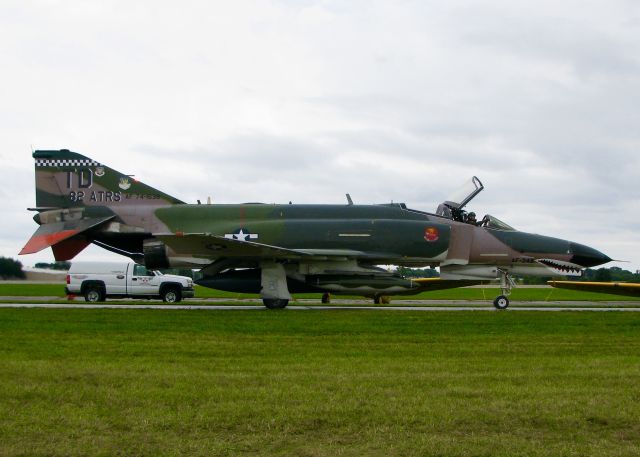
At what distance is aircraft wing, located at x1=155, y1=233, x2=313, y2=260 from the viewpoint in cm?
2038

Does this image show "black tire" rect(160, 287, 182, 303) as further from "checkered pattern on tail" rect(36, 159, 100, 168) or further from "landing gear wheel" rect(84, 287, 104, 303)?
"checkered pattern on tail" rect(36, 159, 100, 168)

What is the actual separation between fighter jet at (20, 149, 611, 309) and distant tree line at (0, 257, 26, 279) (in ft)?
89.2

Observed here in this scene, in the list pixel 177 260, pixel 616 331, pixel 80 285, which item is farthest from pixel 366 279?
pixel 80 285

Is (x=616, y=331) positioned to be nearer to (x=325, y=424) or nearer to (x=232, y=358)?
(x=232, y=358)

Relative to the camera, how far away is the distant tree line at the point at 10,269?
4856cm

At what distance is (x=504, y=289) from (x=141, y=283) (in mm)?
14229

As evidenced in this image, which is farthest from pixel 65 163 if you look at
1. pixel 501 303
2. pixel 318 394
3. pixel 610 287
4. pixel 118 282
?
pixel 318 394

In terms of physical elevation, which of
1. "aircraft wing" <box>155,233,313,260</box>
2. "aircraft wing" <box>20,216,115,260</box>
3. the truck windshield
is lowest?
the truck windshield

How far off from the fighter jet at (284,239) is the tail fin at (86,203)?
31mm

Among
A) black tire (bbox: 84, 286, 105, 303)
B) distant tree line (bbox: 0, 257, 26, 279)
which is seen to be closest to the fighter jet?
black tire (bbox: 84, 286, 105, 303)

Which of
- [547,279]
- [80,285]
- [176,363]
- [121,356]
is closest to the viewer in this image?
[176,363]

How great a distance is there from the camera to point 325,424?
6418mm

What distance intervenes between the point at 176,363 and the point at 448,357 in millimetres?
3601

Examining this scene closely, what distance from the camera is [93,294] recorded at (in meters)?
29.6
